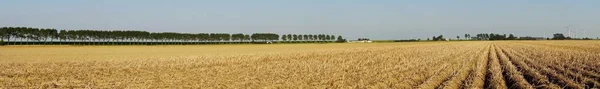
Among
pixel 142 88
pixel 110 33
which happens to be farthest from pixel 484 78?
pixel 110 33

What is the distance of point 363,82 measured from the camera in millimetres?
11484

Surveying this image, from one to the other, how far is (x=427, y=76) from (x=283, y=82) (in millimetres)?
3260

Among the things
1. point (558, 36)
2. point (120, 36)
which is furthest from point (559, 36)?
point (120, 36)

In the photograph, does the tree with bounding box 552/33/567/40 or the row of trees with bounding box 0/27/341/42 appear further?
the tree with bounding box 552/33/567/40

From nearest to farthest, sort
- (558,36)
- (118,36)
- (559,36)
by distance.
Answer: (118,36)
(559,36)
(558,36)

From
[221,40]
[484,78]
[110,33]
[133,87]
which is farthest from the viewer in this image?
[221,40]

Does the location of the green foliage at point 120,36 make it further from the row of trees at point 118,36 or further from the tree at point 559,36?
the tree at point 559,36

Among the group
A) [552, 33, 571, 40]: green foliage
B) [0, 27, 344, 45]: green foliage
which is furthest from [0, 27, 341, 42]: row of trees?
[552, 33, 571, 40]: green foliage

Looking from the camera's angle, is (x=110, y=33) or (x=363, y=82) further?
(x=110, y=33)

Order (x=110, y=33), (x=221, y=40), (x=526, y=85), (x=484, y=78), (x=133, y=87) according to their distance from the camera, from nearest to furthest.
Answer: (x=526, y=85)
(x=133, y=87)
(x=484, y=78)
(x=110, y=33)
(x=221, y=40)

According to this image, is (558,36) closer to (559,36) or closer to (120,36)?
(559,36)

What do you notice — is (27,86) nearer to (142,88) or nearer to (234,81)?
(142,88)

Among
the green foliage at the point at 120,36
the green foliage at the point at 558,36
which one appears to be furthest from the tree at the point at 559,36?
the green foliage at the point at 120,36

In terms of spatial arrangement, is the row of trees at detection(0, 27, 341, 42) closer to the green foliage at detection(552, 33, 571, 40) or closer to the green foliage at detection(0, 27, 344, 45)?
the green foliage at detection(0, 27, 344, 45)
